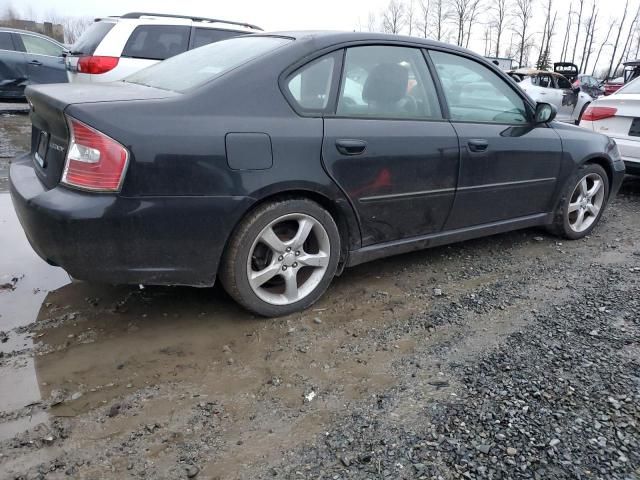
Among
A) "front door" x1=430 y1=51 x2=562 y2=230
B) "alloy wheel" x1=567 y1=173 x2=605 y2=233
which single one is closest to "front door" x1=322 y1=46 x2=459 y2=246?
"front door" x1=430 y1=51 x2=562 y2=230

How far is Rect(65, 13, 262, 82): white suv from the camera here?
6.96 meters

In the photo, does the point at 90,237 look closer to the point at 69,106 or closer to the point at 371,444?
the point at 69,106

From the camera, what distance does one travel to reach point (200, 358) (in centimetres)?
247

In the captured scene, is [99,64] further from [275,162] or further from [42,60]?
[275,162]

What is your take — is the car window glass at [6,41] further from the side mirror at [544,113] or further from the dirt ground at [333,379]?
the side mirror at [544,113]

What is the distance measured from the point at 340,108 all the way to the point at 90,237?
150cm

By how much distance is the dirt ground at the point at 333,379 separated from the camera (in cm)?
183

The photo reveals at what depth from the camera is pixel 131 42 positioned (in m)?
7.02

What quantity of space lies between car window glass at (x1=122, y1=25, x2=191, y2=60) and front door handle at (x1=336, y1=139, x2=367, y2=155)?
17.9 ft

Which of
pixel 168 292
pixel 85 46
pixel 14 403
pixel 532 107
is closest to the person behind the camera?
pixel 14 403

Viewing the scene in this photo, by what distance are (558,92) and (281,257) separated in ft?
42.7

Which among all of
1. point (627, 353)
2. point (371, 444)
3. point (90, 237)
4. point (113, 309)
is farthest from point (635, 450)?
point (113, 309)

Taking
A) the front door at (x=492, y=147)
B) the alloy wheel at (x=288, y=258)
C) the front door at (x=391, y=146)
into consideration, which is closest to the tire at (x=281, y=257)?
the alloy wheel at (x=288, y=258)

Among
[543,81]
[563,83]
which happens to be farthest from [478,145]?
[563,83]
